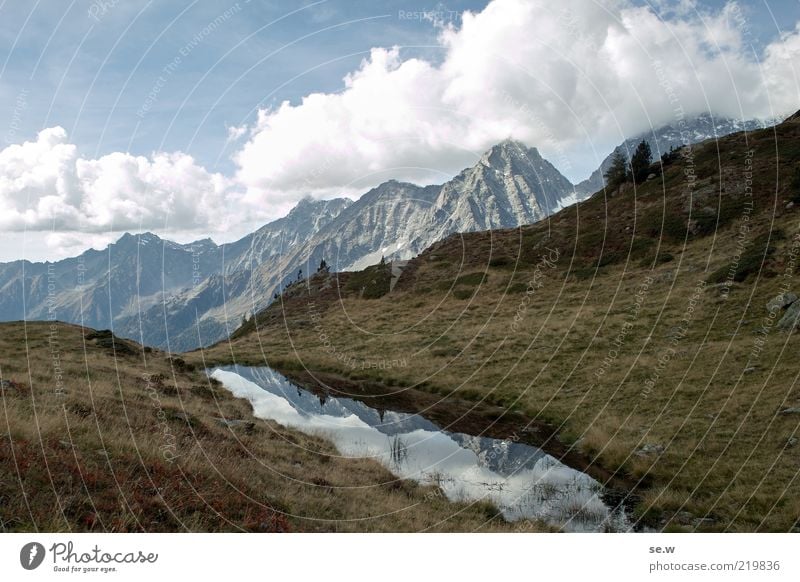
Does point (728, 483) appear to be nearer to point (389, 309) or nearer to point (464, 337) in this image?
point (464, 337)

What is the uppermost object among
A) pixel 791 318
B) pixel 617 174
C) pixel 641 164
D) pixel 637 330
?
pixel 641 164

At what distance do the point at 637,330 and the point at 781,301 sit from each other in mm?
7514

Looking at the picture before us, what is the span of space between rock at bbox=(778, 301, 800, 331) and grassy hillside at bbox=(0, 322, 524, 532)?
775 inches

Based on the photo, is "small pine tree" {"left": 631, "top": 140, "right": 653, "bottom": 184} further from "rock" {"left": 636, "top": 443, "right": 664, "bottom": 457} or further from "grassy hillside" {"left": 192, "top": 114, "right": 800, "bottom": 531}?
"rock" {"left": 636, "top": 443, "right": 664, "bottom": 457}

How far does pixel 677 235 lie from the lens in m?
46.3

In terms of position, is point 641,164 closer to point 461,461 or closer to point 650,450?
point 650,450

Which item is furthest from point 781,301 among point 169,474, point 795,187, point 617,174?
point 617,174

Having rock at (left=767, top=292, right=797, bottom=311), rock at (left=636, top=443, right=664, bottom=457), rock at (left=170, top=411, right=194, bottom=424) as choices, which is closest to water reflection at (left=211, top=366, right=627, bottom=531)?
rock at (left=636, top=443, right=664, bottom=457)

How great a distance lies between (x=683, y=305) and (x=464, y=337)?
52.9ft

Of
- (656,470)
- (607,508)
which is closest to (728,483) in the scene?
(656,470)

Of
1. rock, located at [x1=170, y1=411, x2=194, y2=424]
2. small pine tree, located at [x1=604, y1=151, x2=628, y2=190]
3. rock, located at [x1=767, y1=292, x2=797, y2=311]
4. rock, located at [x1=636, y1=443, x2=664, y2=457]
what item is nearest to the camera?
rock, located at [x1=170, y1=411, x2=194, y2=424]

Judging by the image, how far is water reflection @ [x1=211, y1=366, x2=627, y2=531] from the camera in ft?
43.3

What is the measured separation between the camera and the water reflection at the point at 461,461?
43.3 ft

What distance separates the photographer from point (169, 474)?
9.92 metres
